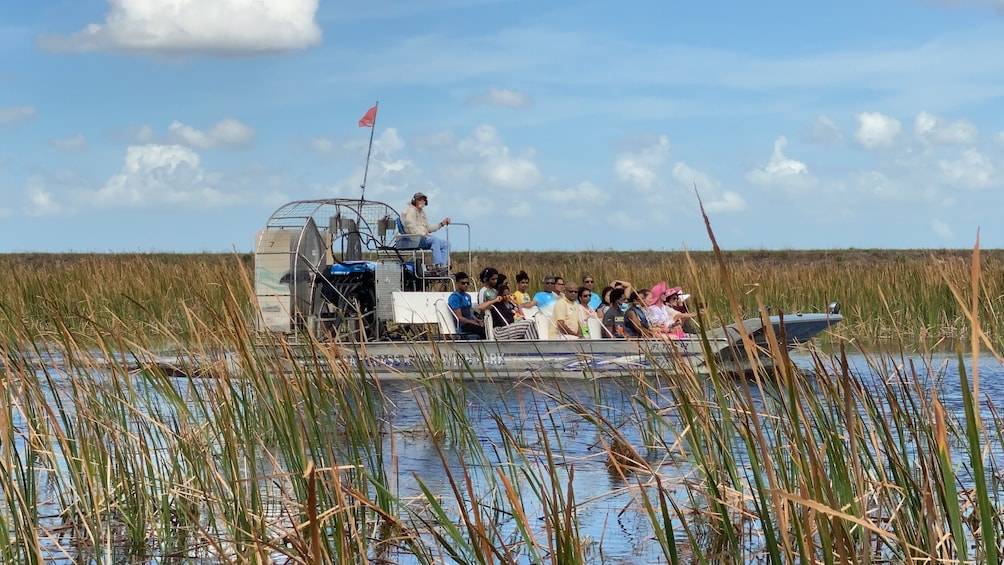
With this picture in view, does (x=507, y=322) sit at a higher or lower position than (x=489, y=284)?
lower

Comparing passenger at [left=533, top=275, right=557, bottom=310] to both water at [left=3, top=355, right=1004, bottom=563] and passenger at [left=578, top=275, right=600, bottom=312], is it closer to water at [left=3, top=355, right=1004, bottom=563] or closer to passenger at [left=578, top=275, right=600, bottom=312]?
passenger at [left=578, top=275, right=600, bottom=312]

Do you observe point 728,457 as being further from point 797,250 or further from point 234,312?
point 797,250

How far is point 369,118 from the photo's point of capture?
15172 mm

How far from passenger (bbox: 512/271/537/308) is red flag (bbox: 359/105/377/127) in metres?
2.97

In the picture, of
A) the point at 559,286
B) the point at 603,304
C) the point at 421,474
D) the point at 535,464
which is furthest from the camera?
the point at 559,286

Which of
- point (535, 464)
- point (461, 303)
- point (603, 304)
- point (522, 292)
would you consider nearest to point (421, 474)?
point (535, 464)

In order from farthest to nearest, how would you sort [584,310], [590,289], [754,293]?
[754,293]
[590,289]
[584,310]

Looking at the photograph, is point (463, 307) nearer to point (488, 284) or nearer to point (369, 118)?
point (488, 284)

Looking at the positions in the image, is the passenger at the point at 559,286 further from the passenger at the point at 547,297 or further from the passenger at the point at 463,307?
the passenger at the point at 463,307

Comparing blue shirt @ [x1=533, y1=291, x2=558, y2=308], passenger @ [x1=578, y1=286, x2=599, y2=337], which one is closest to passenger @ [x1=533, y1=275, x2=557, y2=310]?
blue shirt @ [x1=533, y1=291, x2=558, y2=308]

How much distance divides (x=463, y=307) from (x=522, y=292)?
131 cm

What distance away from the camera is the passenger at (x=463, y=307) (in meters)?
12.4

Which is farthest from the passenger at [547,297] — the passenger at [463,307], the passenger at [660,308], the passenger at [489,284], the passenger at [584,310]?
the passenger at [660,308]

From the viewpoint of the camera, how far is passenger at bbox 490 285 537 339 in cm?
1257
